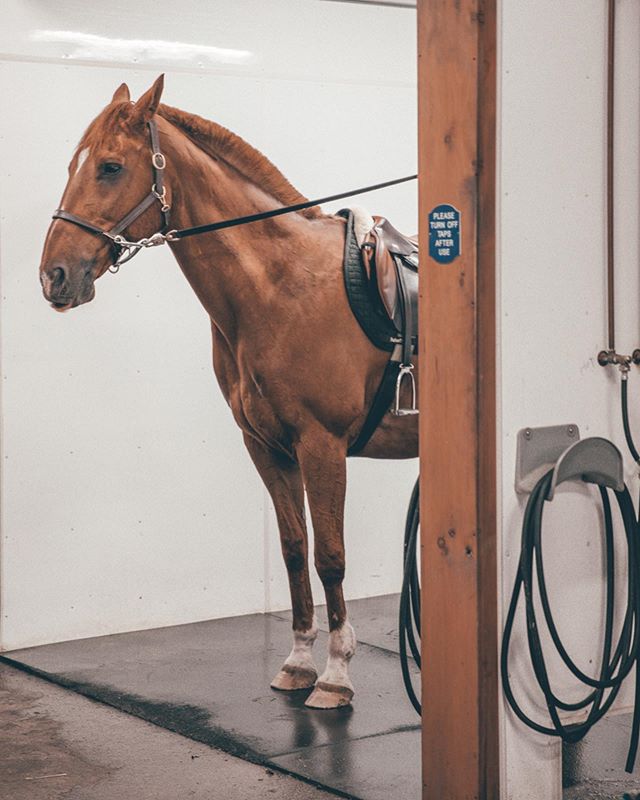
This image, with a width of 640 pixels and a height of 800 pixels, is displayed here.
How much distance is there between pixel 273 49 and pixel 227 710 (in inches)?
124

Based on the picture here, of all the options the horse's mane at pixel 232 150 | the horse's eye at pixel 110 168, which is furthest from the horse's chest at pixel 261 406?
the horse's eye at pixel 110 168

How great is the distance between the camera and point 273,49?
19.6ft

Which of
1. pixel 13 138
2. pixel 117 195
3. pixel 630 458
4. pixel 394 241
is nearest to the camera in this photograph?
pixel 630 458

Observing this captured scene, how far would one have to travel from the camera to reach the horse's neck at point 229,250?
444 cm

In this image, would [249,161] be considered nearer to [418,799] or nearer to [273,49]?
[273,49]

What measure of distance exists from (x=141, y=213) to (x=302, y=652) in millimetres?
1706

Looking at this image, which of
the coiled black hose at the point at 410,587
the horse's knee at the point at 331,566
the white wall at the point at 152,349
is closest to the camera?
the coiled black hose at the point at 410,587

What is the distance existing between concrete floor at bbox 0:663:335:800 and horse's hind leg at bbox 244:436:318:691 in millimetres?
681

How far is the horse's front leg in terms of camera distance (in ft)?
14.5

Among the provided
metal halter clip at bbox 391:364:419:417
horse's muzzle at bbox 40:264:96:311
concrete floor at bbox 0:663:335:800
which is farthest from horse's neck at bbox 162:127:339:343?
concrete floor at bbox 0:663:335:800

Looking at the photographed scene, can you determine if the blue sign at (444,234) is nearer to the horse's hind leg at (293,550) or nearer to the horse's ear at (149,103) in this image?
the horse's ear at (149,103)

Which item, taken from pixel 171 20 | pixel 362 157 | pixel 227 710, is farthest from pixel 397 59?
pixel 227 710

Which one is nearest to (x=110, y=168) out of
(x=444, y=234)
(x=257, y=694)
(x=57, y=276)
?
(x=57, y=276)

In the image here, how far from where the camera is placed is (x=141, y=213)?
14.3 ft
